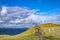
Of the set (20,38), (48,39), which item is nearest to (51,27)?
(48,39)

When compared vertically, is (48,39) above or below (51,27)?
below

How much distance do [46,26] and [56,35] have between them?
378 centimetres

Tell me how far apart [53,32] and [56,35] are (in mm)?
1210

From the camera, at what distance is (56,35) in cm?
4731

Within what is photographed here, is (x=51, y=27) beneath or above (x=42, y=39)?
above

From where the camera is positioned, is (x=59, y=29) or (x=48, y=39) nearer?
(x=48, y=39)

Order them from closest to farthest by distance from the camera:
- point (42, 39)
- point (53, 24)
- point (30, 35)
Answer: point (42, 39)
point (30, 35)
point (53, 24)

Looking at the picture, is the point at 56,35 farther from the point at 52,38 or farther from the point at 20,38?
the point at 20,38

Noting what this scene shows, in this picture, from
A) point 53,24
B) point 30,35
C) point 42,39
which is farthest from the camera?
point 53,24

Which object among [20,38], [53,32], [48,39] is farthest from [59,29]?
[20,38]

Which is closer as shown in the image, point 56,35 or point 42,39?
point 42,39

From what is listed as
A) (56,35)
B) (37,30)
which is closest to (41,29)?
(37,30)

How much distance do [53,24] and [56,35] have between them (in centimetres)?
418

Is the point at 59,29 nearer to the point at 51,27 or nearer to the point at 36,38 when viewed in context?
the point at 51,27
